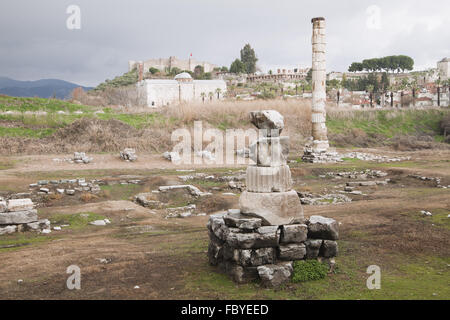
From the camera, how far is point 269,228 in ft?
20.9

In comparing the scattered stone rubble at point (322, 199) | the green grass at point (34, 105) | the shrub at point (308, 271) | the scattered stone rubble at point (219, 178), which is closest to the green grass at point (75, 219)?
the scattered stone rubble at point (219, 178)

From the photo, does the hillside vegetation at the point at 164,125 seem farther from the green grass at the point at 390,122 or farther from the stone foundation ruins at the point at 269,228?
the stone foundation ruins at the point at 269,228

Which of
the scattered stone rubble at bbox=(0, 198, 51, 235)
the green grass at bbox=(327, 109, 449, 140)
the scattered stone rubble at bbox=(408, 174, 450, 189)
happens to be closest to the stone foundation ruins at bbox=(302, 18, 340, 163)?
the scattered stone rubble at bbox=(408, 174, 450, 189)

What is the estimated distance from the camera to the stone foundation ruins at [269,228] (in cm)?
624

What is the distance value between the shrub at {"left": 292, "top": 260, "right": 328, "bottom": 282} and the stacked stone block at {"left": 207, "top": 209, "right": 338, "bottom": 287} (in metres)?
0.10

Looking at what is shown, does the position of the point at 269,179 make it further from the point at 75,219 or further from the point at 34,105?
the point at 34,105

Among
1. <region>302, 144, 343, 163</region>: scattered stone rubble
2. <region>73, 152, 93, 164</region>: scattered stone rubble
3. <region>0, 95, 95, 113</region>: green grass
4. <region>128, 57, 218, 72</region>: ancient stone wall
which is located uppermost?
<region>128, 57, 218, 72</region>: ancient stone wall

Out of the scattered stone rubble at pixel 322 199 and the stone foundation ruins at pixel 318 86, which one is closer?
the scattered stone rubble at pixel 322 199

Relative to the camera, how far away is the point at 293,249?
6.40m

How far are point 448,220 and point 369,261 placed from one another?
12.0 ft

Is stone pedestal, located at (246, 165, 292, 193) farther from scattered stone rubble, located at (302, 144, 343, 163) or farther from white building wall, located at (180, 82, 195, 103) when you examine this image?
white building wall, located at (180, 82, 195, 103)

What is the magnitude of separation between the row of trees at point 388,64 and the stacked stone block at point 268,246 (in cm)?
11484

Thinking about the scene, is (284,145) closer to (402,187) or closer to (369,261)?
(369,261)

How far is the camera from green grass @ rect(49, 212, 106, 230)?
36.2 feet
